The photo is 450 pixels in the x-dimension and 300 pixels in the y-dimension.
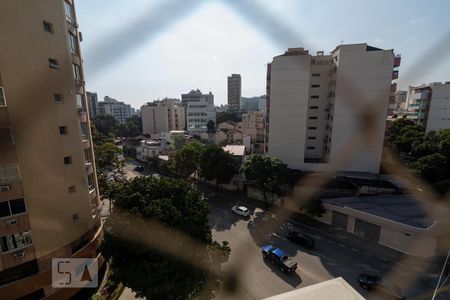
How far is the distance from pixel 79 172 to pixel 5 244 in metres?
3.94

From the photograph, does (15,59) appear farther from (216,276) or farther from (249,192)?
(249,192)

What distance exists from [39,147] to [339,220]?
19960 mm

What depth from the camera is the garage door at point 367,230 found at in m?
16.1

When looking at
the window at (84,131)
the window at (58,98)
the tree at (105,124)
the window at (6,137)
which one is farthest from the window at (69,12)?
the tree at (105,124)

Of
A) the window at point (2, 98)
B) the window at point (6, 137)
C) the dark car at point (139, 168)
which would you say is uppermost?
the window at point (2, 98)

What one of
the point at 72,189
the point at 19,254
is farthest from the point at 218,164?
the point at 19,254

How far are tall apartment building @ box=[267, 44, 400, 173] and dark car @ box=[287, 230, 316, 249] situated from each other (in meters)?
11.1

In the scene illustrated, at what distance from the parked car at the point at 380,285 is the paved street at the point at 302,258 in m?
0.37

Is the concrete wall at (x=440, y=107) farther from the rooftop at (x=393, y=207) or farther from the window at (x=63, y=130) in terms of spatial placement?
the window at (x=63, y=130)

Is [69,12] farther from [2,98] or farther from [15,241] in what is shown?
[15,241]

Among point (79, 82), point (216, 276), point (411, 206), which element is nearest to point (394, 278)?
point (411, 206)

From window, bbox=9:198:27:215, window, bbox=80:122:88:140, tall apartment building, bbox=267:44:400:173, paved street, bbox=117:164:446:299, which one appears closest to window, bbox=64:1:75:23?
window, bbox=80:122:88:140

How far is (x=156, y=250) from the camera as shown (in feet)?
29.1

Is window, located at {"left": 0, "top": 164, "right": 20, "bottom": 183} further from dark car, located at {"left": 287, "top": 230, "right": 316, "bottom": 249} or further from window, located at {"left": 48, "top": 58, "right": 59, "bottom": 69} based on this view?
dark car, located at {"left": 287, "top": 230, "right": 316, "bottom": 249}
